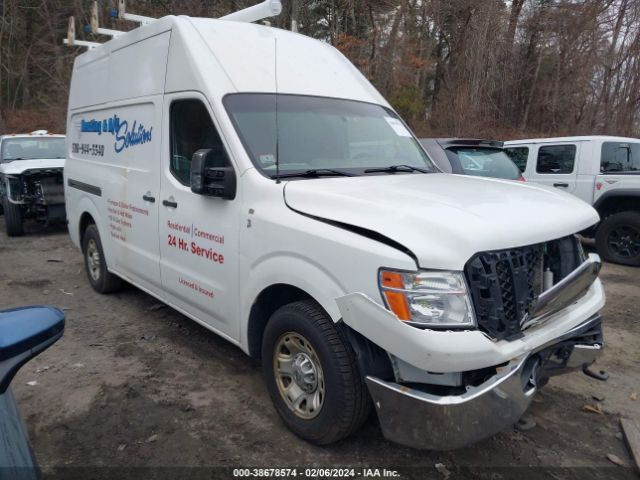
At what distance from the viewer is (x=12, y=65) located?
79.5 feet

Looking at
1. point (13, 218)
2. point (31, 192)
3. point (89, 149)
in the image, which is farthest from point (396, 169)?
point (13, 218)

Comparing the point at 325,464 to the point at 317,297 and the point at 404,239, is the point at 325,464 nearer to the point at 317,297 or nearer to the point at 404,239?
the point at 317,297

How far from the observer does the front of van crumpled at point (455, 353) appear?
2248mm

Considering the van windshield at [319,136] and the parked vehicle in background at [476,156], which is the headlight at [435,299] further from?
the parked vehicle in background at [476,156]

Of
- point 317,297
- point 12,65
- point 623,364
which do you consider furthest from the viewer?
point 12,65

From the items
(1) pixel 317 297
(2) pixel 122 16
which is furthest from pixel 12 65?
(1) pixel 317 297

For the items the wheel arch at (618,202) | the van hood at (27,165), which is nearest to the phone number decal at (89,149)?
the van hood at (27,165)

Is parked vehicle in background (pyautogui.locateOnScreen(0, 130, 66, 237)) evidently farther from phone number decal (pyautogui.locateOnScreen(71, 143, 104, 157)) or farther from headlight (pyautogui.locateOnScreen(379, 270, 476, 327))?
headlight (pyautogui.locateOnScreen(379, 270, 476, 327))

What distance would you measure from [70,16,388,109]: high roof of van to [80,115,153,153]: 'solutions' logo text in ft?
0.90

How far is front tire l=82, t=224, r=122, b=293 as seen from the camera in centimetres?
550

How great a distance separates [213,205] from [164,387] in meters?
1.36

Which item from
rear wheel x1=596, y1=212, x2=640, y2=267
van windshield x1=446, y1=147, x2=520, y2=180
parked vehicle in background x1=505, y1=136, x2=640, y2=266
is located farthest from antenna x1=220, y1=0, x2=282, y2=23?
rear wheel x1=596, y1=212, x2=640, y2=267

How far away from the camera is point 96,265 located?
5766 millimetres

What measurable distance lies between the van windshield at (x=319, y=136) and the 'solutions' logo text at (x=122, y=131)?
125cm
